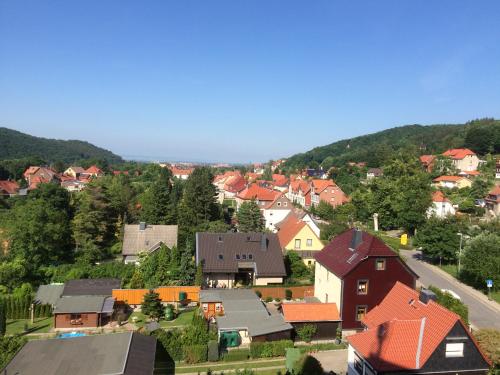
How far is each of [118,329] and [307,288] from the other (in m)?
14.8

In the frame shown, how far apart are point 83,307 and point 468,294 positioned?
1150 inches

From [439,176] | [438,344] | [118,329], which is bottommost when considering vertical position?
[118,329]

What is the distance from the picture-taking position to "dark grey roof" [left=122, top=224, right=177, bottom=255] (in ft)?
132

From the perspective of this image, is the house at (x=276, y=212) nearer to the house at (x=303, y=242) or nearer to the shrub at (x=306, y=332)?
the house at (x=303, y=242)

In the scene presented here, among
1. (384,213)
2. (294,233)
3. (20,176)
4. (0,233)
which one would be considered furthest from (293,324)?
(20,176)

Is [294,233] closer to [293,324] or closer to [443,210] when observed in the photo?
[293,324]

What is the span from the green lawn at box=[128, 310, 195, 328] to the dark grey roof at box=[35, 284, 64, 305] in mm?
5938

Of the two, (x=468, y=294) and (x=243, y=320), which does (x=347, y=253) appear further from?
(x=468, y=294)

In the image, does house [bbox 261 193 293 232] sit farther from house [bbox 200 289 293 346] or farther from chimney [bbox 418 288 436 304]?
chimney [bbox 418 288 436 304]

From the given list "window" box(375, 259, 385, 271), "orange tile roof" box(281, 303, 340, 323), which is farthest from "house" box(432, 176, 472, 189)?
"orange tile roof" box(281, 303, 340, 323)

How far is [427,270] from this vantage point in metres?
38.3

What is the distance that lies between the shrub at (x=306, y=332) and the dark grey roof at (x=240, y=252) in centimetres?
912

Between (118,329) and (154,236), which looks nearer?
(118,329)

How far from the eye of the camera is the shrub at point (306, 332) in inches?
950
